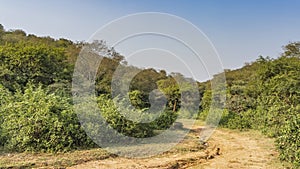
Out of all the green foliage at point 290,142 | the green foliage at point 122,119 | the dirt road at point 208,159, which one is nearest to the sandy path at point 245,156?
the dirt road at point 208,159

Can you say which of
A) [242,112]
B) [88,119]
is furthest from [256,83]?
[88,119]

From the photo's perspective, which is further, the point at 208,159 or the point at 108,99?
the point at 108,99

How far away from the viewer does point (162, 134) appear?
8.54m

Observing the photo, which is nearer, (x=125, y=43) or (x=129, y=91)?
(x=125, y=43)

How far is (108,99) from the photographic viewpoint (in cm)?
784

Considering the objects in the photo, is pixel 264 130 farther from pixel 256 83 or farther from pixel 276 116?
pixel 256 83

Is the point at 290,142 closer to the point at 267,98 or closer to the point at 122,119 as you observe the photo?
the point at 122,119

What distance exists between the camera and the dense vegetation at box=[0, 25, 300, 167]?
5965mm

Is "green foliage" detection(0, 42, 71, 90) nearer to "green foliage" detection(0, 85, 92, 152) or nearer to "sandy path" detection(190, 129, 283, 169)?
"green foliage" detection(0, 85, 92, 152)

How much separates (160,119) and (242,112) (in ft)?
15.9

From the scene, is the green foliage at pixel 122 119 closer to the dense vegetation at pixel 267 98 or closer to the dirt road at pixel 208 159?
the dirt road at pixel 208 159

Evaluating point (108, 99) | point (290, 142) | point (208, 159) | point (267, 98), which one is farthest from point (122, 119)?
point (267, 98)

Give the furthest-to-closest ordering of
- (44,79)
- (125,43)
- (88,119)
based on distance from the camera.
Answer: (44,79)
(88,119)
(125,43)

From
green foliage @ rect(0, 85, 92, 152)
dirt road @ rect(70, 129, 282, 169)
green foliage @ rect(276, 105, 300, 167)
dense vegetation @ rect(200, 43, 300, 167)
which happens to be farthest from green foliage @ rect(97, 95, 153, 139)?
dense vegetation @ rect(200, 43, 300, 167)
